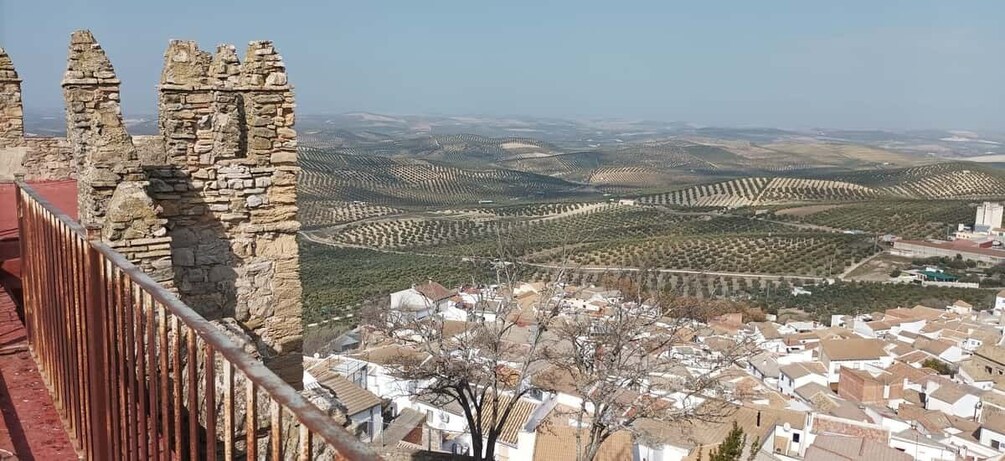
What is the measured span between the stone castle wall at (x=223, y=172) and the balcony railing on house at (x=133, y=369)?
8.09 ft

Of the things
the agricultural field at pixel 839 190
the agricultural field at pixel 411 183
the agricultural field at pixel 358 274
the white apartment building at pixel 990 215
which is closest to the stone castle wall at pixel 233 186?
the agricultural field at pixel 358 274

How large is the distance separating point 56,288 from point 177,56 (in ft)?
12.8

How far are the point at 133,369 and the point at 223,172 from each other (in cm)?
488

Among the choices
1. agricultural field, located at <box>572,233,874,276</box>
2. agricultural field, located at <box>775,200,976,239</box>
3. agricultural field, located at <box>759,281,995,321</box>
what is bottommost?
agricultural field, located at <box>759,281,995,321</box>

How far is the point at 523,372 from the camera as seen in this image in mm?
12039

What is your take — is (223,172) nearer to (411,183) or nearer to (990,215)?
(990,215)

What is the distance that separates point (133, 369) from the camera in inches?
106

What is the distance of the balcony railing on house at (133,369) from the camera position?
1784 mm

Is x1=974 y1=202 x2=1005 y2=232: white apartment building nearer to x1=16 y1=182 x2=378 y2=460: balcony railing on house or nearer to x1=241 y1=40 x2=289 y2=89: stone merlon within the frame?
x1=241 y1=40 x2=289 y2=89: stone merlon

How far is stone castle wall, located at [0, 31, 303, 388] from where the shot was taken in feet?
22.1

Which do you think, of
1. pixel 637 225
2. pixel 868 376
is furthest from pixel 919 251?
pixel 868 376

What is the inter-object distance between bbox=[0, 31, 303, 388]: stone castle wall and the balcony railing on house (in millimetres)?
2464

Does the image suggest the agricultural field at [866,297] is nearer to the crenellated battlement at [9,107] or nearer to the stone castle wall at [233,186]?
the stone castle wall at [233,186]

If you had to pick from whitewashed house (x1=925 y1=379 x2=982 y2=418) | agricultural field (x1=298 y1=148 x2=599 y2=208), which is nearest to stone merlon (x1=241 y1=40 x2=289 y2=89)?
whitewashed house (x1=925 y1=379 x2=982 y2=418)
